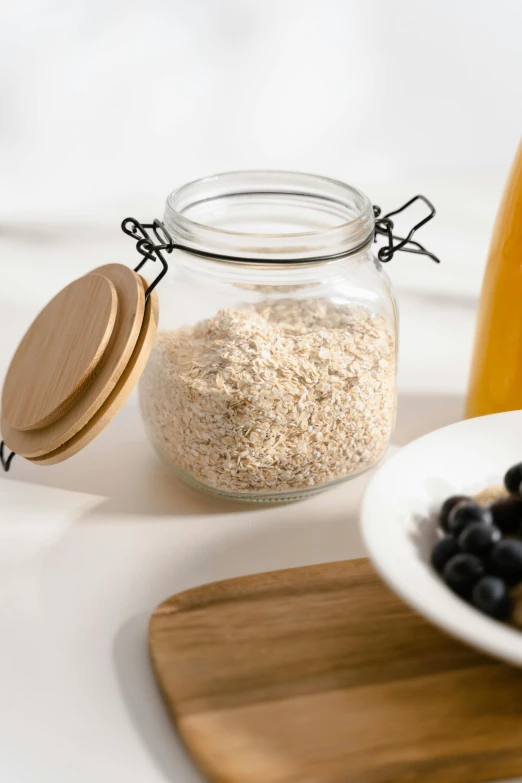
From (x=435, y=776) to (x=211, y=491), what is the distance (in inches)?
15.6

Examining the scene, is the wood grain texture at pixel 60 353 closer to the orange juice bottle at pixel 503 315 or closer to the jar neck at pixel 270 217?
the jar neck at pixel 270 217

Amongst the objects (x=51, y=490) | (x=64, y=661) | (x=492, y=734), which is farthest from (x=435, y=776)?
(x=51, y=490)

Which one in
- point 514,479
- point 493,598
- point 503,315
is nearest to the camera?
point 493,598

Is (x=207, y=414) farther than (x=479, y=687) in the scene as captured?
Yes

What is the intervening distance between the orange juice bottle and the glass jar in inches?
4.5

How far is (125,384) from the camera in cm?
82

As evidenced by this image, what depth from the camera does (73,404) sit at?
86 centimetres

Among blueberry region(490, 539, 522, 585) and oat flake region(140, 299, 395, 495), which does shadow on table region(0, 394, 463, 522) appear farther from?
blueberry region(490, 539, 522, 585)

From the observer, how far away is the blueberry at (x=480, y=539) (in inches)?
25.7

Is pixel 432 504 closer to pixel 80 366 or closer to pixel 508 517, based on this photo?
pixel 508 517

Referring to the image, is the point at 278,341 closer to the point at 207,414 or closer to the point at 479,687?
the point at 207,414

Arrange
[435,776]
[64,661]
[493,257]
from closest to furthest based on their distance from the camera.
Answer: [435,776], [64,661], [493,257]

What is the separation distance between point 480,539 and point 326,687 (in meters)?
0.16

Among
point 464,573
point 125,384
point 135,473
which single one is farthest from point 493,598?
point 135,473
